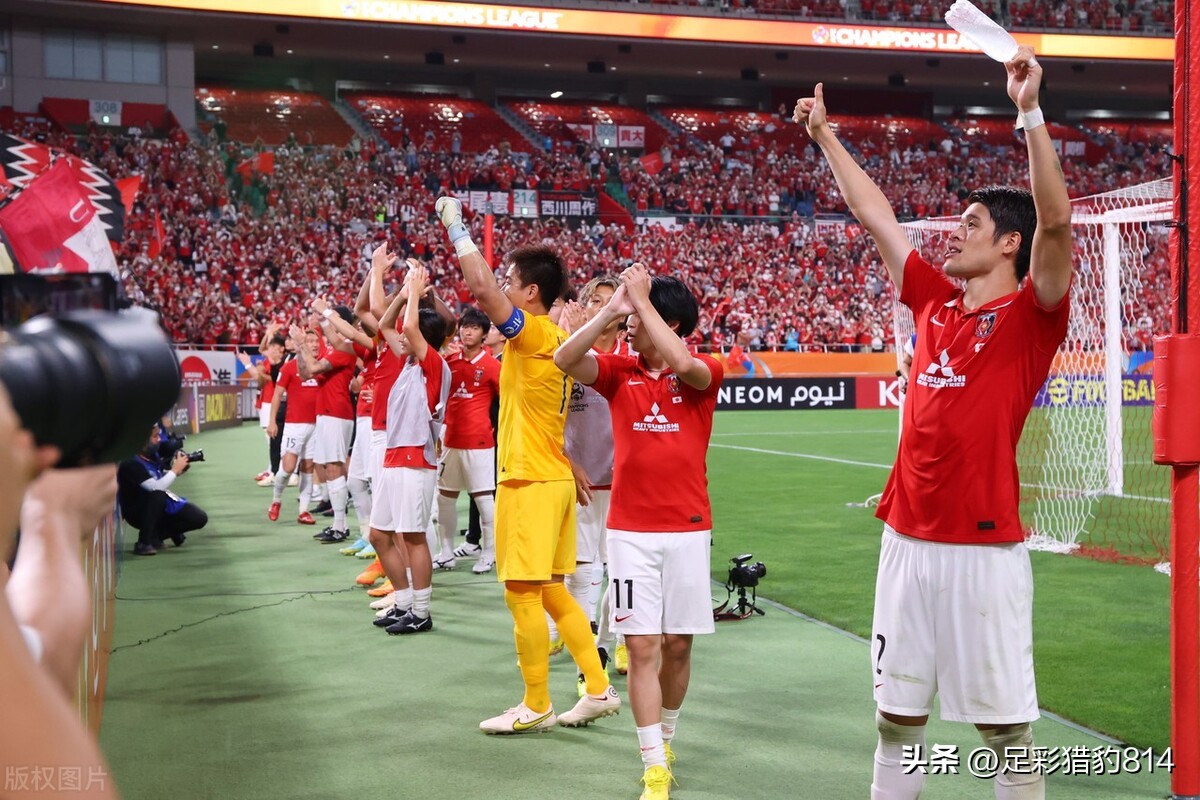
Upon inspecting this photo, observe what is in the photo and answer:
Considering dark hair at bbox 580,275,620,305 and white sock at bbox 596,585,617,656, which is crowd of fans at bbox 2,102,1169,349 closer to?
dark hair at bbox 580,275,620,305

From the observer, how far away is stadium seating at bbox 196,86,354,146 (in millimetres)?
43594

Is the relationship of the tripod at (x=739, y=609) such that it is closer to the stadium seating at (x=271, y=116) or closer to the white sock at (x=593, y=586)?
the white sock at (x=593, y=586)

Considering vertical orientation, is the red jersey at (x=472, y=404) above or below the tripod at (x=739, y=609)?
above

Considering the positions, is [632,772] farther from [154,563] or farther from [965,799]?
[154,563]

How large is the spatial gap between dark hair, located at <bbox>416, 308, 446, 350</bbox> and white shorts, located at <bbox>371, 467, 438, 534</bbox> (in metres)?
1.09

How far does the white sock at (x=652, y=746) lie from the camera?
4645mm

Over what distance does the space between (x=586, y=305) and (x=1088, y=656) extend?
12.6 ft

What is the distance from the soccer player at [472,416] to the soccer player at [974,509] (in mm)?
6064

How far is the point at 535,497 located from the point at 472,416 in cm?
412

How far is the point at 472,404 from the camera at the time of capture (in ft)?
31.5

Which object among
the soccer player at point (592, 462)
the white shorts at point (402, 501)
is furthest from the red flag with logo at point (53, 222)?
the soccer player at point (592, 462)

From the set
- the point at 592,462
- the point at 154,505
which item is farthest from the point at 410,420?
the point at 154,505

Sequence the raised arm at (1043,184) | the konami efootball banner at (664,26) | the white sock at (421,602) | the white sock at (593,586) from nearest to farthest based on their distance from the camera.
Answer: the raised arm at (1043,184) → the white sock at (593,586) → the white sock at (421,602) → the konami efootball banner at (664,26)

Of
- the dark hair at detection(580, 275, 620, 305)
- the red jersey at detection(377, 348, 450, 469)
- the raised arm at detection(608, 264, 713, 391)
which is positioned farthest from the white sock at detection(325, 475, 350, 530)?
the raised arm at detection(608, 264, 713, 391)
